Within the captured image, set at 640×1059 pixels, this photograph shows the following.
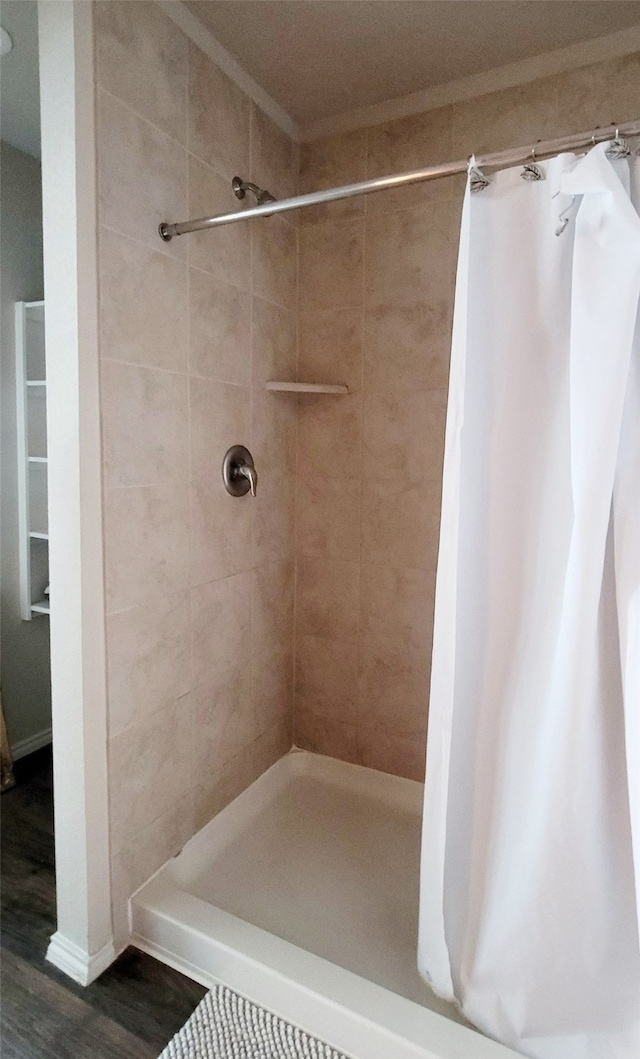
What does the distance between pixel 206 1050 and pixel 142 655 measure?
82 cm

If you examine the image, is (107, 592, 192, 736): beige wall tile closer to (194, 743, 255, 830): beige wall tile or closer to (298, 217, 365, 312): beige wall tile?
(194, 743, 255, 830): beige wall tile

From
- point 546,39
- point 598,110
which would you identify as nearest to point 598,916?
point 598,110

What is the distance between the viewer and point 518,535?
45.4 inches

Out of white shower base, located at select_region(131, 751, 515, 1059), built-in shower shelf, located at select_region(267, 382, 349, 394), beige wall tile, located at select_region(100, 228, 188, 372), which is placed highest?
beige wall tile, located at select_region(100, 228, 188, 372)

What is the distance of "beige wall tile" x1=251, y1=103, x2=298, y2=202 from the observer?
1792mm

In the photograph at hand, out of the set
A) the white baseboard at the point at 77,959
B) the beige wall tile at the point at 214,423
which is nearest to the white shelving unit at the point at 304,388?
the beige wall tile at the point at 214,423

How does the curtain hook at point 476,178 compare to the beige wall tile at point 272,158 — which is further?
the beige wall tile at point 272,158

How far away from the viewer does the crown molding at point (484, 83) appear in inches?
62.5

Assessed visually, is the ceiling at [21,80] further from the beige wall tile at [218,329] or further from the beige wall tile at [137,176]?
the beige wall tile at [218,329]

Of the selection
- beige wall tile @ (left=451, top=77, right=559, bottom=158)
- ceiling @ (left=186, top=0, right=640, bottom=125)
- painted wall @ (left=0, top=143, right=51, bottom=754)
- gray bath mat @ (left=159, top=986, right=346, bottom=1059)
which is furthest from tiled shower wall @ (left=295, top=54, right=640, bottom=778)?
painted wall @ (left=0, top=143, right=51, bottom=754)

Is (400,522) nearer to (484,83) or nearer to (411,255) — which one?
(411,255)

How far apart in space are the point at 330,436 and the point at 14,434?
3.91 ft

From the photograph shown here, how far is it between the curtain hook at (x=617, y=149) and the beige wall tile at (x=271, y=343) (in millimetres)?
1078

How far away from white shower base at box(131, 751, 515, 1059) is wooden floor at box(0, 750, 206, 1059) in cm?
7
